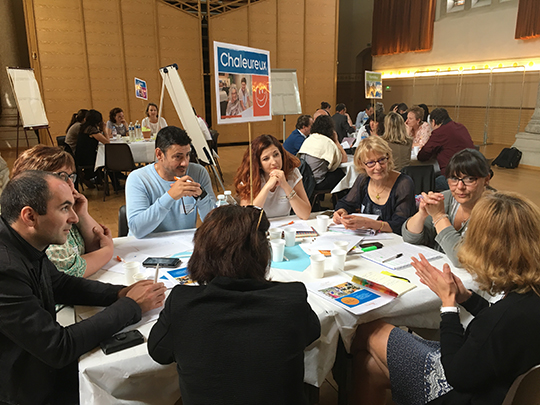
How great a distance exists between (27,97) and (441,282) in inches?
264

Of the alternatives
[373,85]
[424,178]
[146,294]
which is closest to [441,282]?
[146,294]

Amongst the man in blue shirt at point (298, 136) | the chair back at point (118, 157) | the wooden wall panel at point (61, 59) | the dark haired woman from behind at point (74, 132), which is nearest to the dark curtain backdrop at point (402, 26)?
the man in blue shirt at point (298, 136)

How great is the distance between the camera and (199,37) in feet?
35.2

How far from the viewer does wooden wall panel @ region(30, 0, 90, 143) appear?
359 inches

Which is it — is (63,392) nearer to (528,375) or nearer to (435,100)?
(528,375)

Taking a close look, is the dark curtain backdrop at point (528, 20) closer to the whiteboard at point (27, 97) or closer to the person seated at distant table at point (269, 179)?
Answer: the person seated at distant table at point (269, 179)

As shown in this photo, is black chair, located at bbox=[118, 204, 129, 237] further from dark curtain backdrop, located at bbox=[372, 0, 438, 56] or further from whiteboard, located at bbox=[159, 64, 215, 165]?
dark curtain backdrop, located at bbox=[372, 0, 438, 56]

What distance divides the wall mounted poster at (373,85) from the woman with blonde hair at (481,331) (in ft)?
20.2

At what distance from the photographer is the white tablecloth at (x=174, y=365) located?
1.26 meters

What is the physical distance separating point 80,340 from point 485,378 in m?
1.27

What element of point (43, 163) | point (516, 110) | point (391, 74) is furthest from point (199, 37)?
point (43, 163)

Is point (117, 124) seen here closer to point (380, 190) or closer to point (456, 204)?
point (380, 190)

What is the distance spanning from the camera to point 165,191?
2.55 metres

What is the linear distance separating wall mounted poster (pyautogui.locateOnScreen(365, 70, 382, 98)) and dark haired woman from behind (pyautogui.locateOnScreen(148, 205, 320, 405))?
667 centimetres
